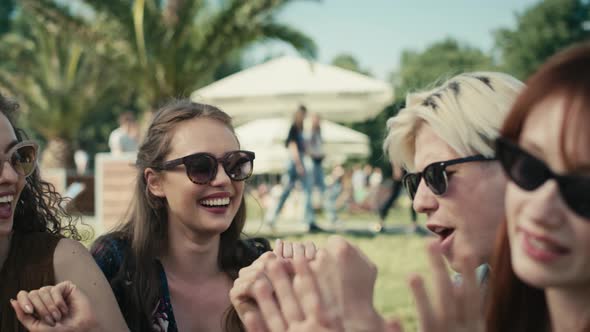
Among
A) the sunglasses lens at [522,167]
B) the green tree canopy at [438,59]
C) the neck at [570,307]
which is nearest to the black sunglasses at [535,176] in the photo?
the sunglasses lens at [522,167]

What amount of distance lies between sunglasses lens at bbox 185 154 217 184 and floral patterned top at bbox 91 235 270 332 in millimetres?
385

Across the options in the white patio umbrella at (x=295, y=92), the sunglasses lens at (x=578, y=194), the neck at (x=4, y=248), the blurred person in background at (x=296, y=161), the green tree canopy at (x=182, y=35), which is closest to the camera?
the sunglasses lens at (x=578, y=194)

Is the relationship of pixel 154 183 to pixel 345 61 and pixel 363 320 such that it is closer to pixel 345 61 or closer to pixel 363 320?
pixel 363 320

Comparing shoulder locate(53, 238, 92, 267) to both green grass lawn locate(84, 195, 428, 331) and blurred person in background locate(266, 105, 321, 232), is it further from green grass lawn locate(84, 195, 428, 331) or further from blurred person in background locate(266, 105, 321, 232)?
blurred person in background locate(266, 105, 321, 232)

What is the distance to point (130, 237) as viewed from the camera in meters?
3.23

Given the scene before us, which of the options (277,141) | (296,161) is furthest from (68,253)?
(277,141)

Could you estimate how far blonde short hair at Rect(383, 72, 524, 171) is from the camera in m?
2.38

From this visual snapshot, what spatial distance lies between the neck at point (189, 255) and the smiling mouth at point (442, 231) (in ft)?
3.52

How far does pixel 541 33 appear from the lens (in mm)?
57812

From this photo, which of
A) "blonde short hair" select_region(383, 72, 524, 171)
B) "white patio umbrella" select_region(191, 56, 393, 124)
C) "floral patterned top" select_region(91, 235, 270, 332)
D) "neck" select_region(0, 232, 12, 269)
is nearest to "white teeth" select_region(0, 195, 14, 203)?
"neck" select_region(0, 232, 12, 269)

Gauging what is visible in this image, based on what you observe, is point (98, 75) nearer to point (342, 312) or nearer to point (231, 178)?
point (231, 178)

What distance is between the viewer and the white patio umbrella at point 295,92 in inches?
628

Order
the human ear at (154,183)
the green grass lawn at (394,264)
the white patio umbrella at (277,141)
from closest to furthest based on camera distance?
the human ear at (154,183)
the green grass lawn at (394,264)
the white patio umbrella at (277,141)

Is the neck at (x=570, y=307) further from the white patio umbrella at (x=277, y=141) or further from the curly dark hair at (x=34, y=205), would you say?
the white patio umbrella at (x=277, y=141)
